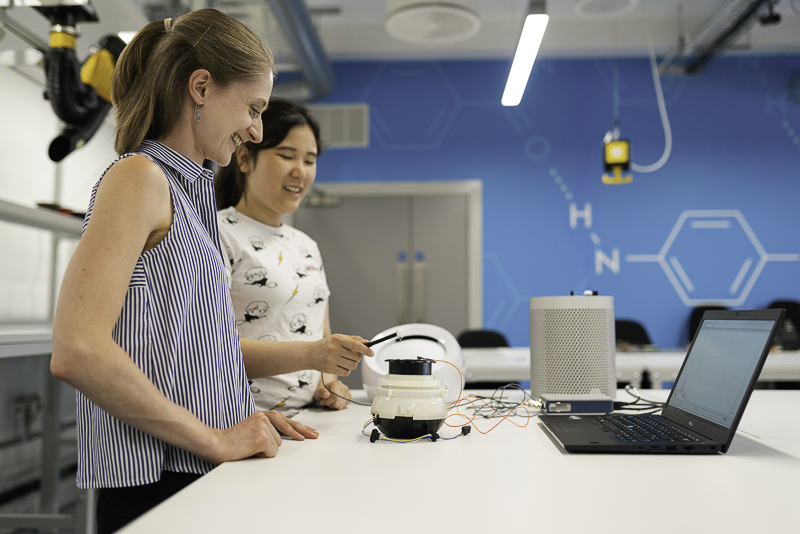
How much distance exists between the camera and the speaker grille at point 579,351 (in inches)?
52.6

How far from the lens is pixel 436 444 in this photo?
97cm

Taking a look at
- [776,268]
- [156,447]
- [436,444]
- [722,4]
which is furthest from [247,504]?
[776,268]

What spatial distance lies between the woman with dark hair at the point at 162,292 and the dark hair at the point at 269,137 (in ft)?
1.60

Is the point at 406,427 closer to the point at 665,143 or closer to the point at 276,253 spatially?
the point at 276,253

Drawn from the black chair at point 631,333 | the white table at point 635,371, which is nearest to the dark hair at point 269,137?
the white table at point 635,371

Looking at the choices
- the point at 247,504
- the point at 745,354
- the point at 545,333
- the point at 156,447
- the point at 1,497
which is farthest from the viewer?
the point at 1,497

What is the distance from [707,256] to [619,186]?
0.93 meters

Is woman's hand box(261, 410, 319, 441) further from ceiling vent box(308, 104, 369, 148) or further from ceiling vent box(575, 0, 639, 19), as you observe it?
ceiling vent box(308, 104, 369, 148)

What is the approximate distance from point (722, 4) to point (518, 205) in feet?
6.48

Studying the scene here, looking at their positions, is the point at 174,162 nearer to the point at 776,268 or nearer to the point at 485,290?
the point at 485,290

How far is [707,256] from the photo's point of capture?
4.65 meters

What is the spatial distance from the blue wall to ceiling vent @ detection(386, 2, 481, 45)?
4.92 ft

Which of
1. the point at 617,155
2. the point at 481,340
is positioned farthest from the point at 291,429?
the point at 617,155

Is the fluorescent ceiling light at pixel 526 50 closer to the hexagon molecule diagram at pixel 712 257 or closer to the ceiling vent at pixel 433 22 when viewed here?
the ceiling vent at pixel 433 22
